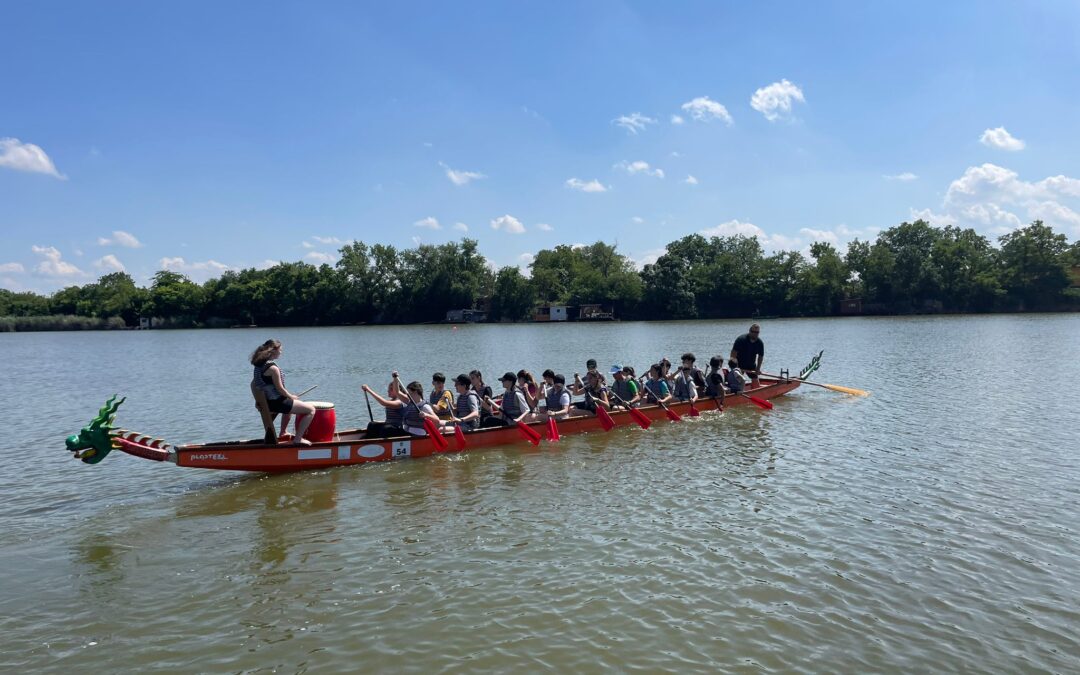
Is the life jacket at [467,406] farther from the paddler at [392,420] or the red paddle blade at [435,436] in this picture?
the paddler at [392,420]

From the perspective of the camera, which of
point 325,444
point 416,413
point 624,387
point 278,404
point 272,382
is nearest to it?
point 272,382

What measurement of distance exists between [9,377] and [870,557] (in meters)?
36.4

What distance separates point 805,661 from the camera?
5559mm

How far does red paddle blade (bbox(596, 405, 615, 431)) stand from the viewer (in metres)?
15.1

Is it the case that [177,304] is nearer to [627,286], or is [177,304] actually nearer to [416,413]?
[627,286]

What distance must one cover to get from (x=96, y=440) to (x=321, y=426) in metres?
3.35

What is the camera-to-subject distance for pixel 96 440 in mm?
9945

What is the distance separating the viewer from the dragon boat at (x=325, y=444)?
10.1m

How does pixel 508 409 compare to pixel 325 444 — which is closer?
pixel 325 444

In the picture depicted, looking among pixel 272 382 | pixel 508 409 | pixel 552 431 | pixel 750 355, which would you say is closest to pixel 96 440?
pixel 272 382

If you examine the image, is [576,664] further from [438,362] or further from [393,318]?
[393,318]

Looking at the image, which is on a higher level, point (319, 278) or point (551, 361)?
point (319, 278)

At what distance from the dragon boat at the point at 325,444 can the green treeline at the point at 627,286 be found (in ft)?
240

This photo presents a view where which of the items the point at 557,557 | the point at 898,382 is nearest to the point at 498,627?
the point at 557,557
